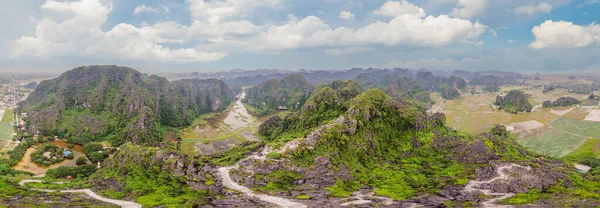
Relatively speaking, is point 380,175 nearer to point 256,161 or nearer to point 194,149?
point 256,161

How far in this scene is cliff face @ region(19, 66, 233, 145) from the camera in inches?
5108

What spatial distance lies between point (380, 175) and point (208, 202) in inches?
1523

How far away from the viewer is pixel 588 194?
5650 centimetres

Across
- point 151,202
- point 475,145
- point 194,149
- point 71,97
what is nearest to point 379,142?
point 475,145

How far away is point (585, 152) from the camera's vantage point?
104m

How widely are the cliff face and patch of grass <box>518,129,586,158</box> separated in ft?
494

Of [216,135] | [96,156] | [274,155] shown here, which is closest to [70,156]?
[96,156]

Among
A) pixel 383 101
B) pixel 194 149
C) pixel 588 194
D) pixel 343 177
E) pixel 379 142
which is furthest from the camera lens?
pixel 194 149

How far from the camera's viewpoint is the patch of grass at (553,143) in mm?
114131

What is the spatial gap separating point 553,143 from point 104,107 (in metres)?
193

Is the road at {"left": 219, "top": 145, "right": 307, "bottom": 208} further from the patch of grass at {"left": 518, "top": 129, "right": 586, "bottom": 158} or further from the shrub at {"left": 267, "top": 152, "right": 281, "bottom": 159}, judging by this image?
the patch of grass at {"left": 518, "top": 129, "right": 586, "bottom": 158}

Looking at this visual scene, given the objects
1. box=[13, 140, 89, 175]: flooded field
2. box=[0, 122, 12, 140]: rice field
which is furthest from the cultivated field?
box=[0, 122, 12, 140]: rice field

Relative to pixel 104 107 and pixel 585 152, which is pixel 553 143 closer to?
pixel 585 152

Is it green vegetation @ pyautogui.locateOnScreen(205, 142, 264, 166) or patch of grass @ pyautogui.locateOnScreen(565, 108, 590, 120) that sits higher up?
patch of grass @ pyautogui.locateOnScreen(565, 108, 590, 120)
